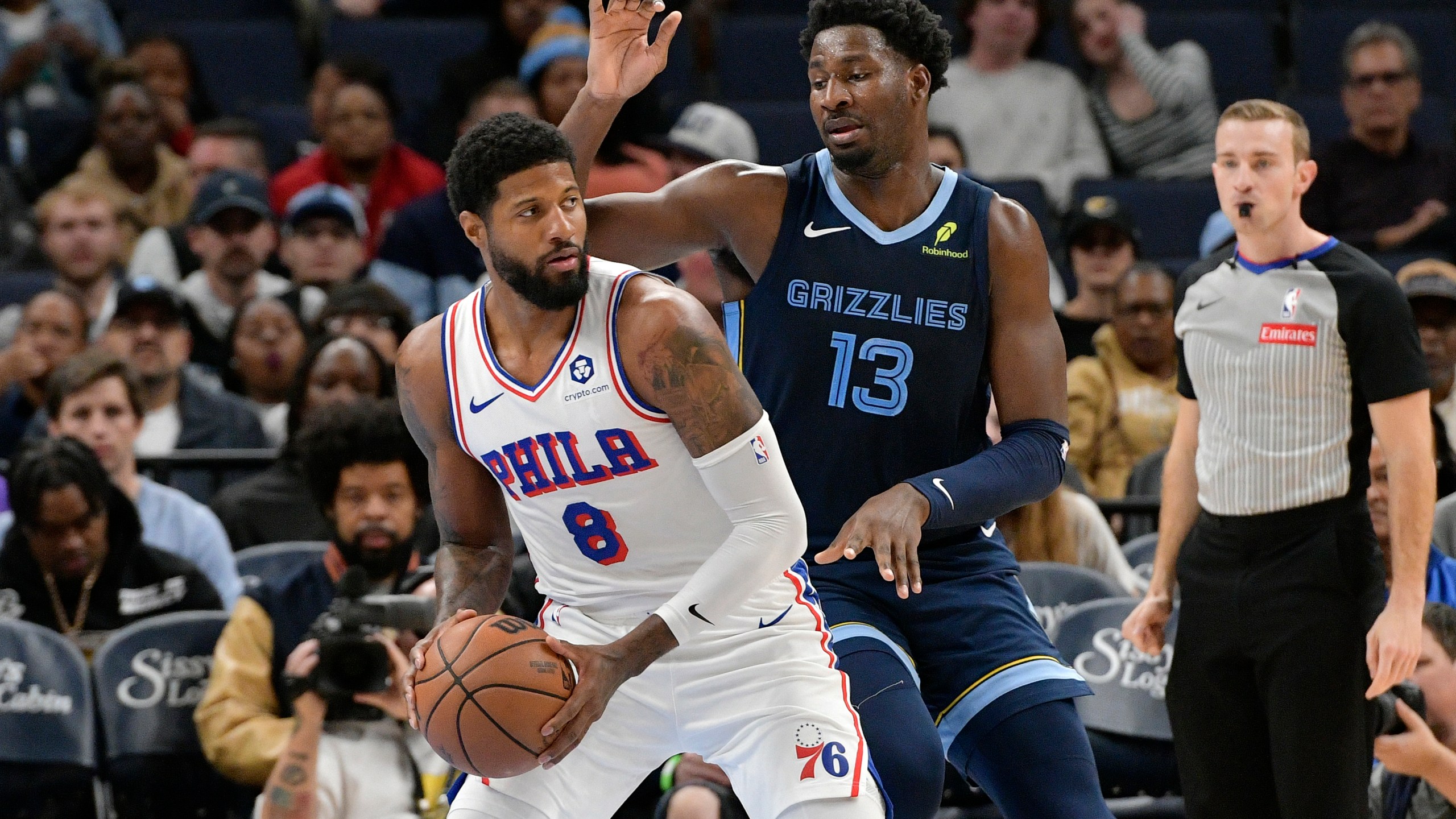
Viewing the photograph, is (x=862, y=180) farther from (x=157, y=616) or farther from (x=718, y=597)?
(x=157, y=616)

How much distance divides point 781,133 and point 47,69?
164 inches

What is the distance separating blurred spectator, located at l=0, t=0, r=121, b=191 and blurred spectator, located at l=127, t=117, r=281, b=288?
715mm

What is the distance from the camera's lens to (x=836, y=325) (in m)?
3.75

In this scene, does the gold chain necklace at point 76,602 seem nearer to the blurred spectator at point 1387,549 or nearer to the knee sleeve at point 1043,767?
the knee sleeve at point 1043,767

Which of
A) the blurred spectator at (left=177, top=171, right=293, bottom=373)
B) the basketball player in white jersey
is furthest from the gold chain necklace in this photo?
the basketball player in white jersey

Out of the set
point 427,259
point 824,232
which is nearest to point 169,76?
point 427,259

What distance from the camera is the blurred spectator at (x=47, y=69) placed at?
9438 millimetres

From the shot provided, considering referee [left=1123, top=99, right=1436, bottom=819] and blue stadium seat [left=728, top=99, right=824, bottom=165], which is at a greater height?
blue stadium seat [left=728, top=99, right=824, bottom=165]

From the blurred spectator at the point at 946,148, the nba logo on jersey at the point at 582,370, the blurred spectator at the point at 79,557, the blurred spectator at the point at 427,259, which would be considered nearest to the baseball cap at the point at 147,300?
the blurred spectator at the point at 427,259

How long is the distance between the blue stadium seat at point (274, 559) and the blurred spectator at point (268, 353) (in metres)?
1.26

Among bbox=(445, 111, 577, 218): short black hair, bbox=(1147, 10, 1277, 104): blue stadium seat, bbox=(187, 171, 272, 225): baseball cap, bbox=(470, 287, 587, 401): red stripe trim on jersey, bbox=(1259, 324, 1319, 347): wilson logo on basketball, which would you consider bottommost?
bbox=(1259, 324, 1319, 347): wilson logo on basketball

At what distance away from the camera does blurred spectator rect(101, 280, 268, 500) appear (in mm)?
7242

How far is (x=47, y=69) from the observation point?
32.3 ft

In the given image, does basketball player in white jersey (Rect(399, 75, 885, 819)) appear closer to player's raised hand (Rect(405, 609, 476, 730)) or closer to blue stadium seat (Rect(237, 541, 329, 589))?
player's raised hand (Rect(405, 609, 476, 730))
